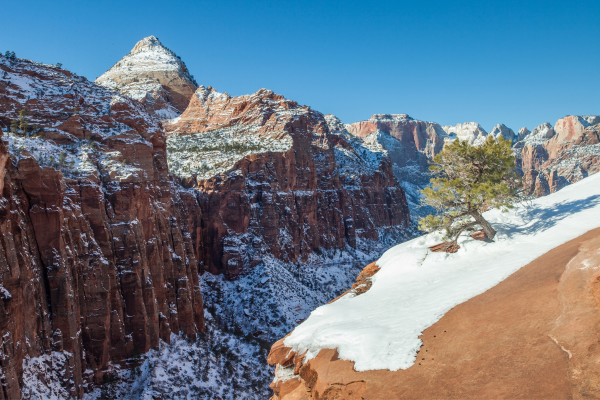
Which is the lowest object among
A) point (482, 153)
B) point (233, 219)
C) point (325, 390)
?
point (325, 390)

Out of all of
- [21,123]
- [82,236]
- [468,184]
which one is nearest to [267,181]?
[21,123]

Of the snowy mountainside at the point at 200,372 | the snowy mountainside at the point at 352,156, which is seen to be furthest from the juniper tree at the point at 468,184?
the snowy mountainside at the point at 352,156

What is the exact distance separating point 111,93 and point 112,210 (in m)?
19.4

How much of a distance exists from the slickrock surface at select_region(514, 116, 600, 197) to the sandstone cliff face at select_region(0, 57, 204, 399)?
139 m

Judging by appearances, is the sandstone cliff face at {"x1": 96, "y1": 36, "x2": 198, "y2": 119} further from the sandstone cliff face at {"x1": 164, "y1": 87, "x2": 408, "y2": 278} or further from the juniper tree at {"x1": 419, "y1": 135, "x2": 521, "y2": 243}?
the juniper tree at {"x1": 419, "y1": 135, "x2": 521, "y2": 243}

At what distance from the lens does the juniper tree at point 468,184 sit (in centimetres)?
1716

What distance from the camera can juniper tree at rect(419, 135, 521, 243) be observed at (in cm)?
1716

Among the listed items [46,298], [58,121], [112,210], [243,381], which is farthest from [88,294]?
[243,381]

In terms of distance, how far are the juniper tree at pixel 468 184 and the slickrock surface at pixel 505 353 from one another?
5.74 meters

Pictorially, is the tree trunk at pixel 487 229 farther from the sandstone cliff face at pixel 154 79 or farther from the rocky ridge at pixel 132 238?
the sandstone cliff face at pixel 154 79

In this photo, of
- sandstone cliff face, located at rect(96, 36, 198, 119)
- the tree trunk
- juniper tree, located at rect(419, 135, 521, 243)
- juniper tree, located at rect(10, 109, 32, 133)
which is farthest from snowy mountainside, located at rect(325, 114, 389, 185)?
the tree trunk

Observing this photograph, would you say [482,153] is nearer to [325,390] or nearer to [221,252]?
[325,390]

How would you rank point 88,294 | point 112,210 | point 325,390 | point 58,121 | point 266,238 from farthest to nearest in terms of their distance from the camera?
point 266,238 < point 58,121 < point 112,210 < point 88,294 < point 325,390

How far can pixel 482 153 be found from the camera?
1823 cm
